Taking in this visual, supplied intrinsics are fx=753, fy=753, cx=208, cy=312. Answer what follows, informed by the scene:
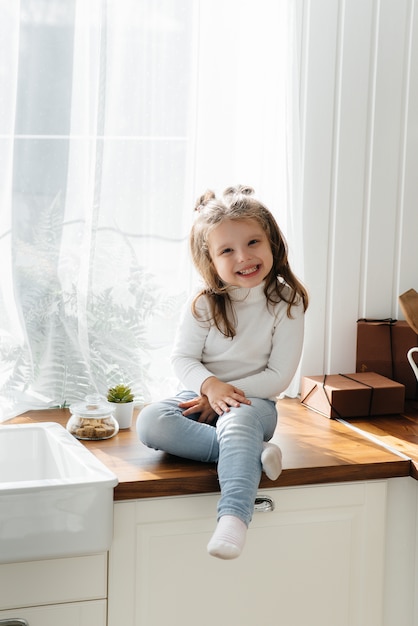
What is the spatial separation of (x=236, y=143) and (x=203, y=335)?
1.62 feet

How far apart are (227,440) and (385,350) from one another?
0.74 meters

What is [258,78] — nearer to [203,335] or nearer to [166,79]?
[166,79]

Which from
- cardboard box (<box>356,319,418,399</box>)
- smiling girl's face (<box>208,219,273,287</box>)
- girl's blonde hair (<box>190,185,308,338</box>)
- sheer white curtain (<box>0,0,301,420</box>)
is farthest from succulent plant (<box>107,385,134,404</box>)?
cardboard box (<box>356,319,418,399</box>)

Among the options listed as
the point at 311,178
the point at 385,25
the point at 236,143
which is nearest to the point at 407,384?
the point at 311,178

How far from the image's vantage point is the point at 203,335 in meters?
1.54

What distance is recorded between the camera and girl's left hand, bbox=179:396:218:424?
4.82ft

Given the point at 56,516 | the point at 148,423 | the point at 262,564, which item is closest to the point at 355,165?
the point at 148,423

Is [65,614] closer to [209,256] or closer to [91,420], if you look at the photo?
[91,420]

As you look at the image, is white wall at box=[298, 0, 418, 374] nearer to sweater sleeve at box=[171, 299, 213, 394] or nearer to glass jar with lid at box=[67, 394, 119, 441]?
sweater sleeve at box=[171, 299, 213, 394]

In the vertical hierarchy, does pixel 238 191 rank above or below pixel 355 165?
below

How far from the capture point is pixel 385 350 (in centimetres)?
189

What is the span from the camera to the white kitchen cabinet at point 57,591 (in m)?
1.22

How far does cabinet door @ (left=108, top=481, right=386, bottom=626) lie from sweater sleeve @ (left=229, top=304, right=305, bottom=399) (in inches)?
8.8

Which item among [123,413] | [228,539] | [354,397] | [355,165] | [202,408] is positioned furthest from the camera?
[355,165]
